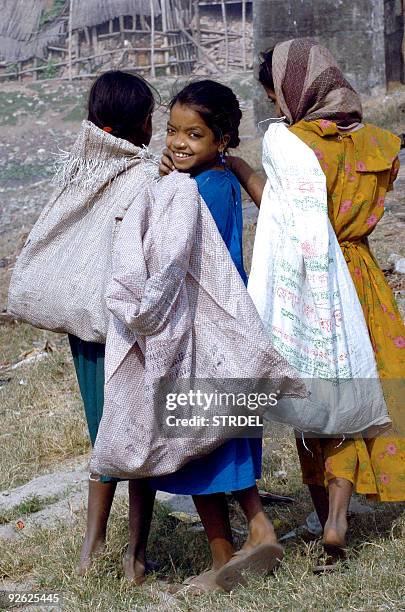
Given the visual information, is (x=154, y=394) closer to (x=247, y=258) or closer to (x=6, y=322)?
(x=247, y=258)

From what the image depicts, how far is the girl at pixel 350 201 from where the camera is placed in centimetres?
311

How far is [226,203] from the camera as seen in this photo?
3.09 m

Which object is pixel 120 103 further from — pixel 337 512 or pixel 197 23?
pixel 197 23

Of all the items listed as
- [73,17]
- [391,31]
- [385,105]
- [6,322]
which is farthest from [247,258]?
[73,17]

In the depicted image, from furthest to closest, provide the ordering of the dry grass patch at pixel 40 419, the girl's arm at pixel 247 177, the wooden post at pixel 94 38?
the wooden post at pixel 94 38 → the dry grass patch at pixel 40 419 → the girl's arm at pixel 247 177

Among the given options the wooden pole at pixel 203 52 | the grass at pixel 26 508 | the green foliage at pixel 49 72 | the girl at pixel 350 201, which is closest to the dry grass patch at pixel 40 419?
the grass at pixel 26 508

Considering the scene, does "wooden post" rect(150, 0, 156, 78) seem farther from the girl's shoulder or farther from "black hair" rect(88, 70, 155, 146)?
the girl's shoulder

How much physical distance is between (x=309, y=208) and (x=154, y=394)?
2.47 feet

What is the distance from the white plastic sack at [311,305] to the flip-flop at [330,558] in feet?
1.16

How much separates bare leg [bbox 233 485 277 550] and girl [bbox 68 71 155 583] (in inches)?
14.0

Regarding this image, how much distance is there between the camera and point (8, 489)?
453 cm

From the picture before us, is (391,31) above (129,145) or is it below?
below

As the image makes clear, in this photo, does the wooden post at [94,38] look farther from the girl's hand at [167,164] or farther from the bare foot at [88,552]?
the bare foot at [88,552]

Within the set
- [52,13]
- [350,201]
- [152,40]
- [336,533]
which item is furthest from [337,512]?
[52,13]
